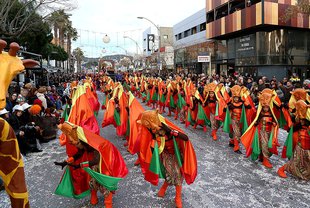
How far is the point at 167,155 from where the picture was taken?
180 inches

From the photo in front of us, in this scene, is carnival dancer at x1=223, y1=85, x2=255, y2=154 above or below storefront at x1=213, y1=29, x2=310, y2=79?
below

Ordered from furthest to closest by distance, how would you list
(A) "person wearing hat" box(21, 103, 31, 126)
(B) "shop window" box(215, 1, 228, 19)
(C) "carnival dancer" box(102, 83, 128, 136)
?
(B) "shop window" box(215, 1, 228, 19)
(C) "carnival dancer" box(102, 83, 128, 136)
(A) "person wearing hat" box(21, 103, 31, 126)

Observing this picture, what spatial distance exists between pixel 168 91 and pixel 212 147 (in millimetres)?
5126

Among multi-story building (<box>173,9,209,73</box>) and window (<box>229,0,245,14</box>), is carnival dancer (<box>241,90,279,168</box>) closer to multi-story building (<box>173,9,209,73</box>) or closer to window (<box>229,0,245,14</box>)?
window (<box>229,0,245,14</box>)

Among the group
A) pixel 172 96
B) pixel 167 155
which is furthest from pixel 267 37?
pixel 167 155

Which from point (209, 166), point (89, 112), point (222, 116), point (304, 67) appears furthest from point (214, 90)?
point (304, 67)

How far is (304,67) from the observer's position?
2683cm

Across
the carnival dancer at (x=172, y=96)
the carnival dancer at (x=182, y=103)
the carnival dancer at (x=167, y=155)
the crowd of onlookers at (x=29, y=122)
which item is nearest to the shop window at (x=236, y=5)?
the carnival dancer at (x=172, y=96)

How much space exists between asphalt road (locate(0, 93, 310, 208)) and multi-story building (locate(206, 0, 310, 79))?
1945 centimetres

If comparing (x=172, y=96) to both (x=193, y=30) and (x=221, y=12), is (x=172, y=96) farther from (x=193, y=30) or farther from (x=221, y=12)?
(x=193, y=30)

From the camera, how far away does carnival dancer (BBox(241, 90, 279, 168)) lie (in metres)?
6.26

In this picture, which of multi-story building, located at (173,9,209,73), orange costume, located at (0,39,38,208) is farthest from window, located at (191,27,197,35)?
orange costume, located at (0,39,38,208)

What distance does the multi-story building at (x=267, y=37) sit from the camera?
2348 cm

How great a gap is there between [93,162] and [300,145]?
150 inches
